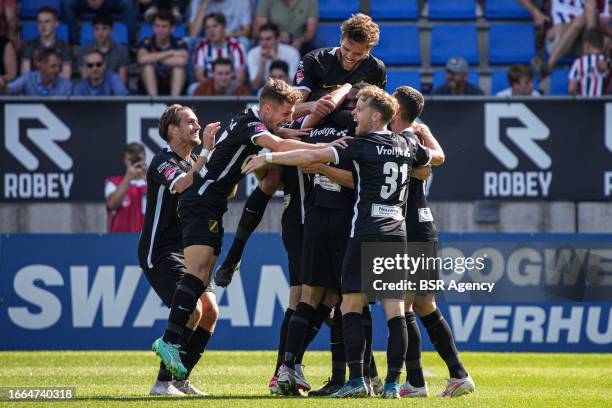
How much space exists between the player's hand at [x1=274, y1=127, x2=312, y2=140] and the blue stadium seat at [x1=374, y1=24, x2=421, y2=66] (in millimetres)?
8605

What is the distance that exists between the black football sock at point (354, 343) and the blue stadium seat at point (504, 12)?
10.6 metres

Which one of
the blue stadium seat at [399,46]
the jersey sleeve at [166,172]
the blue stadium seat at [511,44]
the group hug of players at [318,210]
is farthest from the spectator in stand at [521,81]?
the jersey sleeve at [166,172]

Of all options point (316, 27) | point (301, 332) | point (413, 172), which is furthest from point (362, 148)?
point (316, 27)

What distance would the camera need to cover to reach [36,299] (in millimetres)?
13516

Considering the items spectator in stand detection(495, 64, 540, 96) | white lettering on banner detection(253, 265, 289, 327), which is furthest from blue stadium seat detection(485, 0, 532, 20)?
white lettering on banner detection(253, 265, 289, 327)

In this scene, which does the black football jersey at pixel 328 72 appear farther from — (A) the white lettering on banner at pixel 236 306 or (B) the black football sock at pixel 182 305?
(A) the white lettering on banner at pixel 236 306

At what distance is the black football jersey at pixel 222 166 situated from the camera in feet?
30.0

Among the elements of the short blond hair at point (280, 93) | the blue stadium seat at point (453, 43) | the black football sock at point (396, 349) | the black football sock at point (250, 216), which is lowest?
the black football sock at point (396, 349)

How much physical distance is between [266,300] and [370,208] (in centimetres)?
526

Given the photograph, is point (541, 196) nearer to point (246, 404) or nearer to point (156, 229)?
point (156, 229)

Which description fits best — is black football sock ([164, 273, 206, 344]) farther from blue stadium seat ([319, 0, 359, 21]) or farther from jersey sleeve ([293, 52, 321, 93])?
blue stadium seat ([319, 0, 359, 21])

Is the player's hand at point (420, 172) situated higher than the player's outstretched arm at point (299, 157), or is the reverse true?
the player's outstretched arm at point (299, 157)

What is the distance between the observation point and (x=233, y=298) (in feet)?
44.5

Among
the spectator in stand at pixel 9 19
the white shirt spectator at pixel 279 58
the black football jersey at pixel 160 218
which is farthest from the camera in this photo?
the spectator in stand at pixel 9 19
